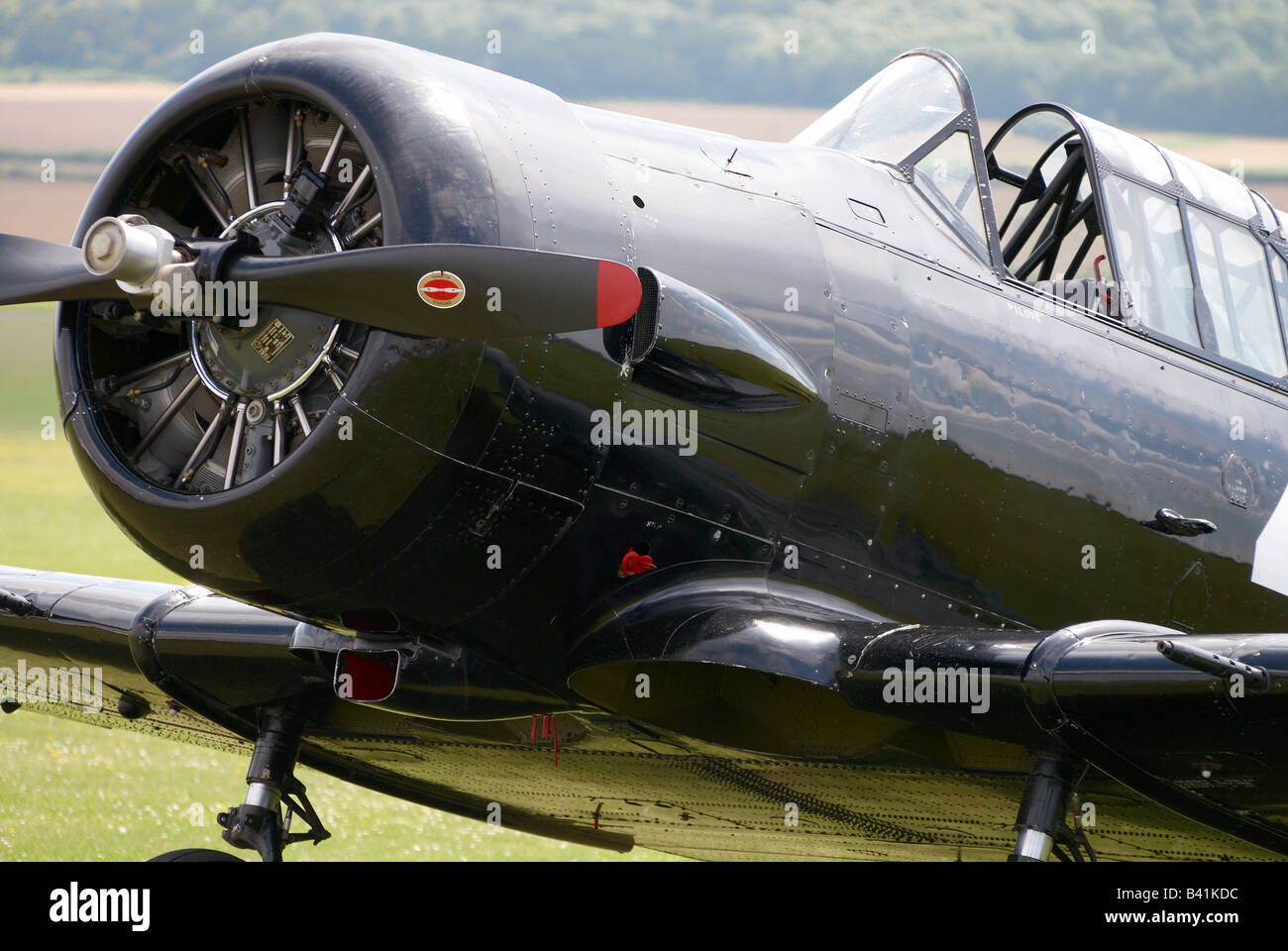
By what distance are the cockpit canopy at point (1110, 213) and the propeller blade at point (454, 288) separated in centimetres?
200

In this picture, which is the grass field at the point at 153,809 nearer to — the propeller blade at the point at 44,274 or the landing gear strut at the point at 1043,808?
the propeller blade at the point at 44,274

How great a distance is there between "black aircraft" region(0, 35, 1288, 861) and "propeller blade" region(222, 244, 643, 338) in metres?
0.01

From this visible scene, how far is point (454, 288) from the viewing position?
4309 millimetres

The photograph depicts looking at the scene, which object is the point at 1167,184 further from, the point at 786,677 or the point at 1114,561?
the point at 786,677

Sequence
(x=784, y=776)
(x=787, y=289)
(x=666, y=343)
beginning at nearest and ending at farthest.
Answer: (x=666, y=343), (x=787, y=289), (x=784, y=776)

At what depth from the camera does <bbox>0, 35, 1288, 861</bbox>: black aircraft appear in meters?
4.45

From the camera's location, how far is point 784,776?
560cm

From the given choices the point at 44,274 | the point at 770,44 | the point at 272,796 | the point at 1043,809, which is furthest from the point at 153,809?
the point at 770,44

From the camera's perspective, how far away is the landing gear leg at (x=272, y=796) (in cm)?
615

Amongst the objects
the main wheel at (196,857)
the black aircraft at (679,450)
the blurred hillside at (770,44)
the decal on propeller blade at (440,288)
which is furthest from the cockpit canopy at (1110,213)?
the blurred hillside at (770,44)

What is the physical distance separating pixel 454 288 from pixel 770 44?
231 ft

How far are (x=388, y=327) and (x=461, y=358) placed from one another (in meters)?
0.23

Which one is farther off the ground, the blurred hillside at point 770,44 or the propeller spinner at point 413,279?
the blurred hillside at point 770,44
